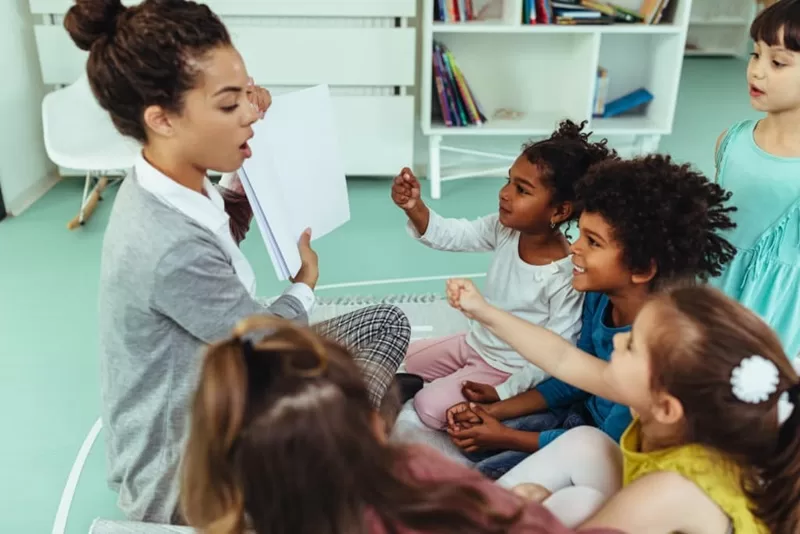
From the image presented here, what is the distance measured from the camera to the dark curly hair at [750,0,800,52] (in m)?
1.39

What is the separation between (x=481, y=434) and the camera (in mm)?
1421

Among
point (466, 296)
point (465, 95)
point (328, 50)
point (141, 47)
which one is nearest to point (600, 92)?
point (465, 95)

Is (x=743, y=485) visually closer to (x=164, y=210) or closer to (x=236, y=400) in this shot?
(x=236, y=400)

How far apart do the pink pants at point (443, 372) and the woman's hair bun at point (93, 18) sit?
3.15 feet

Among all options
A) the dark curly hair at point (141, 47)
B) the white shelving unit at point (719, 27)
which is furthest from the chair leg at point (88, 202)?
the white shelving unit at point (719, 27)

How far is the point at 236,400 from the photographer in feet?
2.21

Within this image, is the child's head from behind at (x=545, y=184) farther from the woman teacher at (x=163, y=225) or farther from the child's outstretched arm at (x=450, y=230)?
the woman teacher at (x=163, y=225)

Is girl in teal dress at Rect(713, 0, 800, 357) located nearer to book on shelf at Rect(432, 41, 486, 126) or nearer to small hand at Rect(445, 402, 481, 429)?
small hand at Rect(445, 402, 481, 429)

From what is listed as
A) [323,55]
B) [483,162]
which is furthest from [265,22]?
[483,162]

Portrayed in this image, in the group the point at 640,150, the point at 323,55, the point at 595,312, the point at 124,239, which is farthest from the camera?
the point at 640,150

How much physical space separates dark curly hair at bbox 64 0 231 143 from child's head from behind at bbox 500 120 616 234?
678 mm

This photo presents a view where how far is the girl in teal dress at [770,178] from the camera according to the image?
1432mm

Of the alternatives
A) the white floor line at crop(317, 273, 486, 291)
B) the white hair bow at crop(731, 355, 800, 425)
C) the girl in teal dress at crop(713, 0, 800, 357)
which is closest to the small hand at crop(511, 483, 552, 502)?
the white hair bow at crop(731, 355, 800, 425)

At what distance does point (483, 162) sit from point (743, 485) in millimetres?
2519
